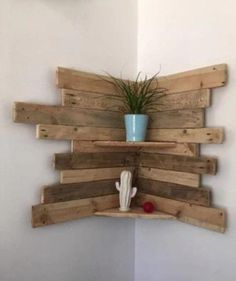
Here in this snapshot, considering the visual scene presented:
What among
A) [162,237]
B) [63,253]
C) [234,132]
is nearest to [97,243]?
[63,253]

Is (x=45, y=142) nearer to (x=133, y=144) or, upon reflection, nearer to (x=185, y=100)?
(x=133, y=144)

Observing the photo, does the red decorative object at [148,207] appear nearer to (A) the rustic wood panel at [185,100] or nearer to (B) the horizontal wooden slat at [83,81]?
(A) the rustic wood panel at [185,100]

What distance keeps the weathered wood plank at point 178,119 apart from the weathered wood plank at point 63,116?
17 cm

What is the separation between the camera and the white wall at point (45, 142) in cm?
122

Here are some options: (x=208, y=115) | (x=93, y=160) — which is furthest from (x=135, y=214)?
(x=208, y=115)

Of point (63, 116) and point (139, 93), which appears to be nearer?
point (63, 116)

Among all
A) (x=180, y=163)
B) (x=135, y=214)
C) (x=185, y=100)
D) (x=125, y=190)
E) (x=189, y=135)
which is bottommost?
(x=135, y=214)

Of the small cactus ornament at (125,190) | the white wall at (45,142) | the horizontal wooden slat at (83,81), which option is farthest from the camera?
the small cactus ornament at (125,190)

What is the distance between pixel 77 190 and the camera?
1393 mm

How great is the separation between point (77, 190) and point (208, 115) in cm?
65

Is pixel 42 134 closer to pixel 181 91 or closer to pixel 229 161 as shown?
pixel 181 91

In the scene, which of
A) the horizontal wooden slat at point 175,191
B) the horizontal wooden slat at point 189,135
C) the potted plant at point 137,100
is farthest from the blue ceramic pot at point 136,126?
the horizontal wooden slat at point 175,191

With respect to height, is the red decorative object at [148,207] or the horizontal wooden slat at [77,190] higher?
the horizontal wooden slat at [77,190]

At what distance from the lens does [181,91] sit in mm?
1396
